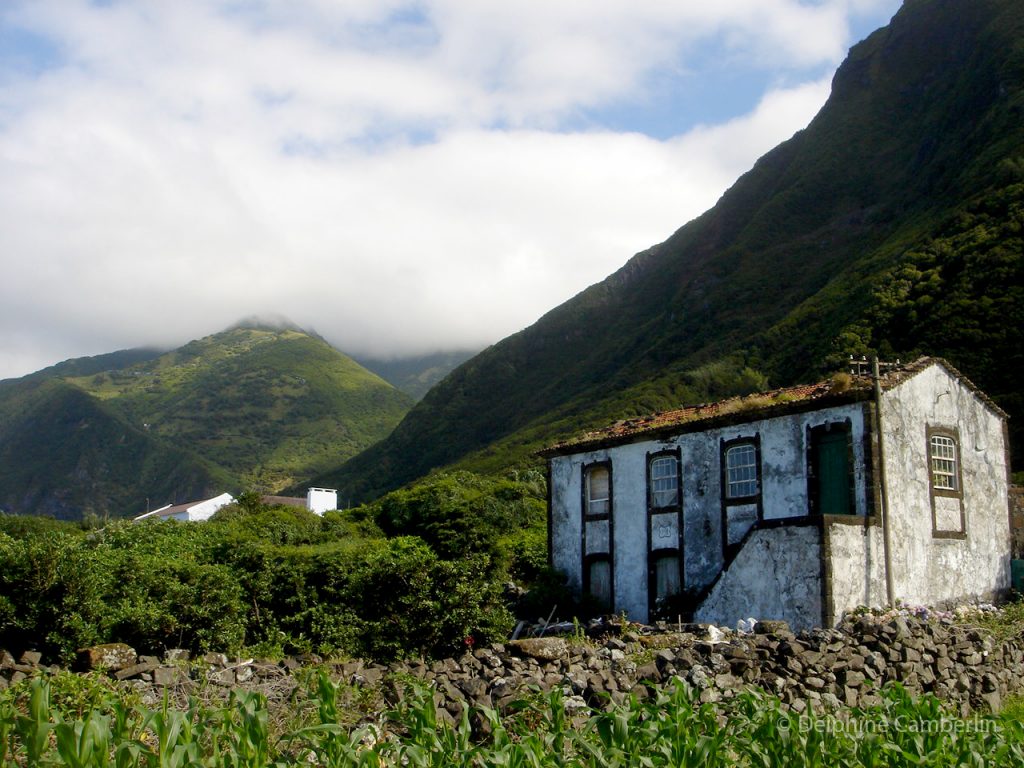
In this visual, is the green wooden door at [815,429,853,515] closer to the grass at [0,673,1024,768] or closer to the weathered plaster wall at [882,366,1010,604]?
the weathered plaster wall at [882,366,1010,604]

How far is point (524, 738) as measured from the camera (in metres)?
8.39

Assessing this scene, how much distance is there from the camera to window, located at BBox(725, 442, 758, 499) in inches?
956

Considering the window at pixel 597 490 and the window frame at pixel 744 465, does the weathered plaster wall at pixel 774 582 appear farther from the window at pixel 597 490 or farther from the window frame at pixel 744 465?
the window at pixel 597 490

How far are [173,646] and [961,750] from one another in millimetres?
15452

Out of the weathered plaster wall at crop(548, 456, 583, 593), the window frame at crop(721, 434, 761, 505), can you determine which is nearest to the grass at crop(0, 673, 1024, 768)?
the window frame at crop(721, 434, 761, 505)

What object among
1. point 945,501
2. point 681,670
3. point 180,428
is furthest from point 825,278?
point 180,428

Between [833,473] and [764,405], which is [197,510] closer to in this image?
[764,405]

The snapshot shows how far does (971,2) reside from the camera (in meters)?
104

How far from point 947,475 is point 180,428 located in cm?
13987

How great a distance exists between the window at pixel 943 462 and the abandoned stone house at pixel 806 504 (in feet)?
0.14

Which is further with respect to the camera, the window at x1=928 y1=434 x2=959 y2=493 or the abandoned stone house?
the window at x1=928 y1=434 x2=959 y2=493

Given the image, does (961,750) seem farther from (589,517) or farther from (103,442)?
(103,442)

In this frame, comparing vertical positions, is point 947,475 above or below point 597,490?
above

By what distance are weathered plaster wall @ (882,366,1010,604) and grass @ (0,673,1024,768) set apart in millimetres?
11652
